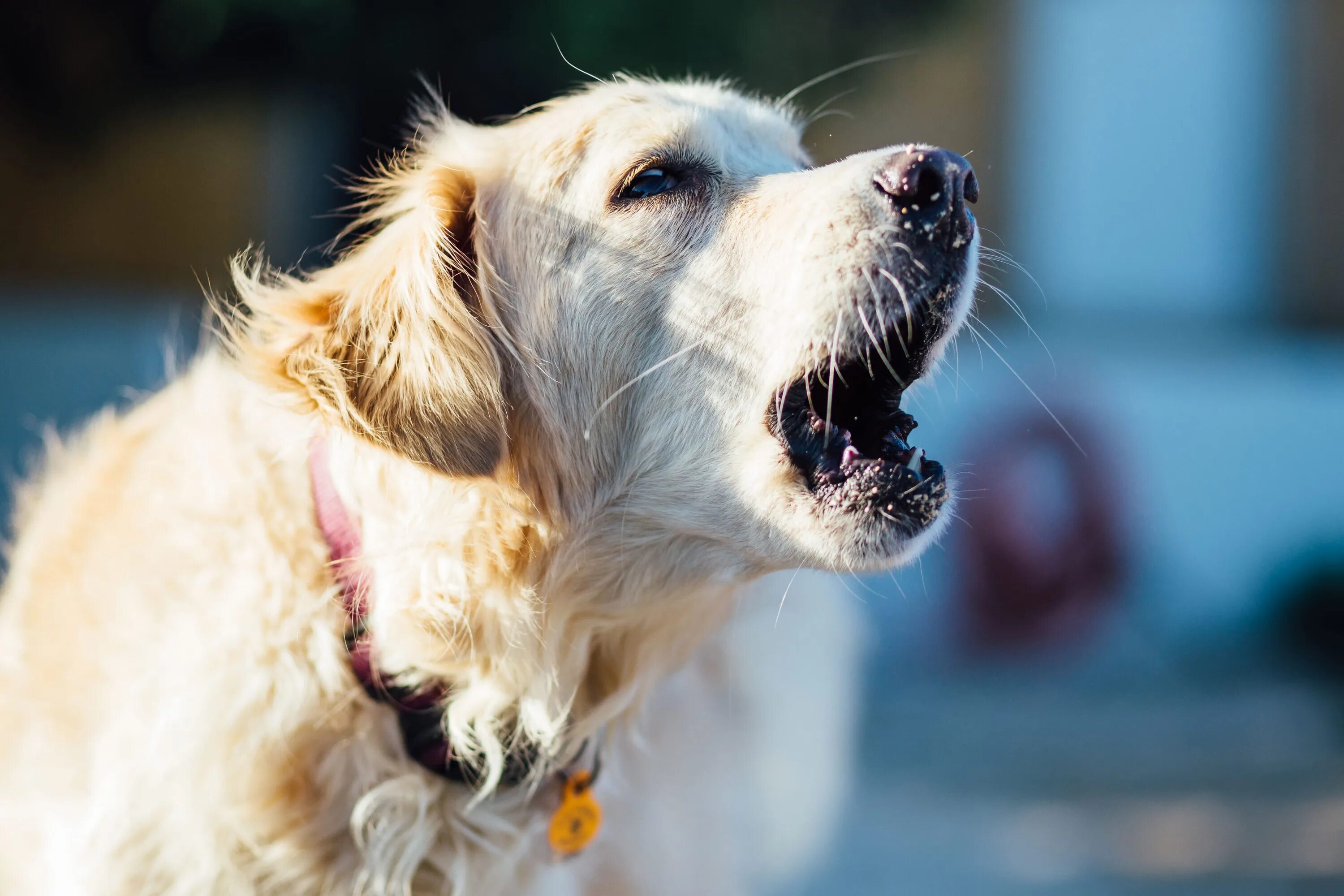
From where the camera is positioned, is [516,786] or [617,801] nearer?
[516,786]

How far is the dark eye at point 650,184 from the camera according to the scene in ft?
6.74

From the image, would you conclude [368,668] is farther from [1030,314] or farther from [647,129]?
[1030,314]

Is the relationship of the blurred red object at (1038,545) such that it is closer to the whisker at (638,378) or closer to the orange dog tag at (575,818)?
the orange dog tag at (575,818)

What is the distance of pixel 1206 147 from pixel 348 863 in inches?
337

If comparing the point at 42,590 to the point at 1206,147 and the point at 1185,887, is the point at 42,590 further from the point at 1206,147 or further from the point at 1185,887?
the point at 1206,147

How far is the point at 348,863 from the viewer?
2.02m

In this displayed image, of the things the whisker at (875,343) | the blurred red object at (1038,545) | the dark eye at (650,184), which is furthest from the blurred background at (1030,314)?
the dark eye at (650,184)

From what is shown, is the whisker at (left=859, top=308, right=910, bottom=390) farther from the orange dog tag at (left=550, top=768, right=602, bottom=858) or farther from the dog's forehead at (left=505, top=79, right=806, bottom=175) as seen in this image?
the orange dog tag at (left=550, top=768, right=602, bottom=858)

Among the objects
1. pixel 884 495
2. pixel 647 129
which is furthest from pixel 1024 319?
pixel 647 129

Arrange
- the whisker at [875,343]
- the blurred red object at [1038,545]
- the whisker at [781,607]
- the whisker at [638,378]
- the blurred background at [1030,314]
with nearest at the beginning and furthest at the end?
the whisker at [875,343] → the whisker at [638,378] → the whisker at [781,607] → the blurred background at [1030,314] → the blurred red object at [1038,545]

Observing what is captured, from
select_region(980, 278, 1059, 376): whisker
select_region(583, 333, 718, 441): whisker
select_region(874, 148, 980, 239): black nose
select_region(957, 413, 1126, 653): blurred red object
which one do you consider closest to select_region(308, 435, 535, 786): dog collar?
select_region(583, 333, 718, 441): whisker

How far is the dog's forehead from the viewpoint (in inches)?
81.7

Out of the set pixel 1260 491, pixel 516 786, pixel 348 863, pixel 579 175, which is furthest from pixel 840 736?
pixel 1260 491

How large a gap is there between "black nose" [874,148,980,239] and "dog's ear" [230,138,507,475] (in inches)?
29.8
